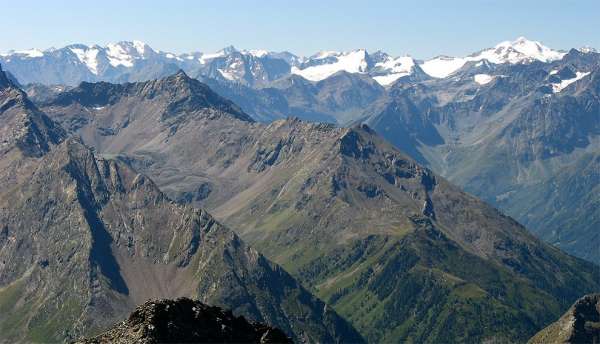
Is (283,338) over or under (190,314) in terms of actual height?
under

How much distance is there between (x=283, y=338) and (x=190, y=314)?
55.8 ft

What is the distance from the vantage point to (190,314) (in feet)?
363

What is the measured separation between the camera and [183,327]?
10700 cm

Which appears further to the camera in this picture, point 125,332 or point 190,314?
point 190,314

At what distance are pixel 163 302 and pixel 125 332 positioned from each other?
716cm

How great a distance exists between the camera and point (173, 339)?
104000 mm

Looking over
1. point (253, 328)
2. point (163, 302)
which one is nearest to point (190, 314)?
point (163, 302)

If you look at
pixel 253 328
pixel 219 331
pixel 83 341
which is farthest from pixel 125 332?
pixel 253 328

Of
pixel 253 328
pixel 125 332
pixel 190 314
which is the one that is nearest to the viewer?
pixel 125 332

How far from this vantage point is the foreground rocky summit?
331ft

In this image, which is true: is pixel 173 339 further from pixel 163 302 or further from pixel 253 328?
pixel 253 328

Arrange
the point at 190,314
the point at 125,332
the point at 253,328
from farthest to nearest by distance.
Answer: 1. the point at 253,328
2. the point at 190,314
3. the point at 125,332

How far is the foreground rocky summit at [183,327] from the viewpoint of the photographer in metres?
A: 101

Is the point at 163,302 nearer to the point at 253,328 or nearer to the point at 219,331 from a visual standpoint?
the point at 219,331
